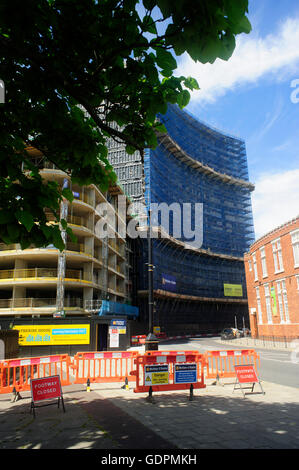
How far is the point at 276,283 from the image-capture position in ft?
105

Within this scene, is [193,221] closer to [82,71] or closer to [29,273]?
[29,273]

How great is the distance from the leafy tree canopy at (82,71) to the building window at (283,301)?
29.0 meters

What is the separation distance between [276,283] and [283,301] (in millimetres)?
1970

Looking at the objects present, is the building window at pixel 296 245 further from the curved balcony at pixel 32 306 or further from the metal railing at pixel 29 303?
the metal railing at pixel 29 303

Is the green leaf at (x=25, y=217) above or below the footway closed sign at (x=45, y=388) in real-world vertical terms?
above

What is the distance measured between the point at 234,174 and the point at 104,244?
57.4 meters

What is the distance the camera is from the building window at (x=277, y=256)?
1221 inches

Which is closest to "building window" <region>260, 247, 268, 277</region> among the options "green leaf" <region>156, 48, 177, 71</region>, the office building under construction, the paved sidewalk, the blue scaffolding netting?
the office building under construction

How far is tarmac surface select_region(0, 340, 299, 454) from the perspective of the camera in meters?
5.00

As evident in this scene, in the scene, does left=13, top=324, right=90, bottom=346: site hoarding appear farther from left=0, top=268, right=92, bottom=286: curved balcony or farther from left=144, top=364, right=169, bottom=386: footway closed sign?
left=144, top=364, right=169, bottom=386: footway closed sign

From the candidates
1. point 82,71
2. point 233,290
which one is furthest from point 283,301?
point 233,290

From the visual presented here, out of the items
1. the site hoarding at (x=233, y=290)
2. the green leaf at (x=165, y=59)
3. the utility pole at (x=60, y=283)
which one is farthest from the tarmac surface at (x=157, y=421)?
the site hoarding at (x=233, y=290)

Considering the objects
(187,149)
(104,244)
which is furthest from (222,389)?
(187,149)
